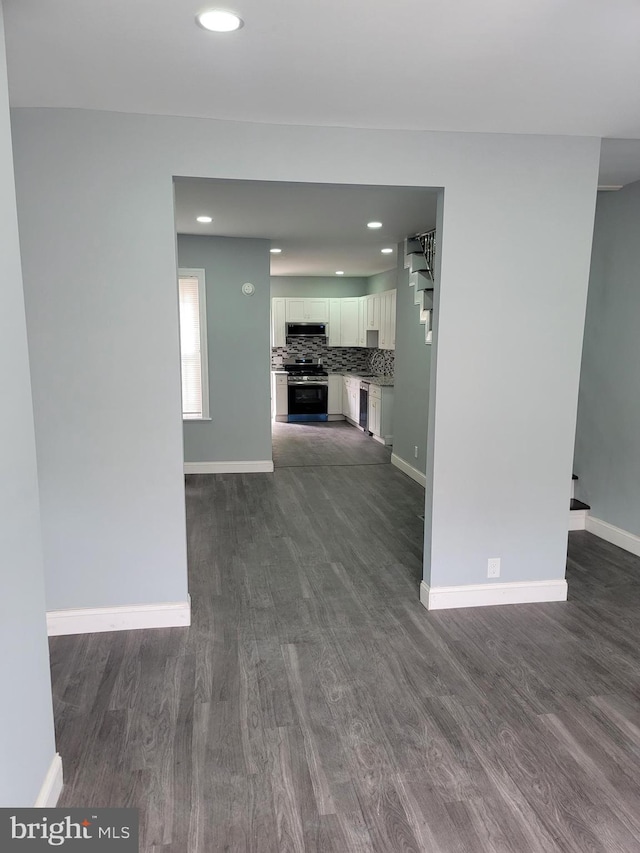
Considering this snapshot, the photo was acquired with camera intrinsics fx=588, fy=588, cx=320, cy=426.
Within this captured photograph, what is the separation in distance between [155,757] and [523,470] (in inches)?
93.5

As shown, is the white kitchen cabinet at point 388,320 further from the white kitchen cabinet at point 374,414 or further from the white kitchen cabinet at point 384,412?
the white kitchen cabinet at point 374,414

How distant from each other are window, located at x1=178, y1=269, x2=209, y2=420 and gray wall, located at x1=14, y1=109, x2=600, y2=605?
3.40m

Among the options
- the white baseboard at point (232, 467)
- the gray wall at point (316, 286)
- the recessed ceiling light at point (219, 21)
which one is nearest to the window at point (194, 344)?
the white baseboard at point (232, 467)

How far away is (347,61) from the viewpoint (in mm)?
2203

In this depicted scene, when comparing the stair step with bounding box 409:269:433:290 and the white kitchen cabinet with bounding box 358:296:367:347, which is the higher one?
the stair step with bounding box 409:269:433:290

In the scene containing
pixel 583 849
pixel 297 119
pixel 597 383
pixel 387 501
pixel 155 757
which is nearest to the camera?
pixel 583 849

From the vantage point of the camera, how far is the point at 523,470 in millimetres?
3406

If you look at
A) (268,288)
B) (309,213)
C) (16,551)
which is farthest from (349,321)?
(16,551)

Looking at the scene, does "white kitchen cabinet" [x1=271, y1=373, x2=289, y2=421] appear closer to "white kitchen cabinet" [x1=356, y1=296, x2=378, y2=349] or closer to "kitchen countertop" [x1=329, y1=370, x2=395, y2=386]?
"kitchen countertop" [x1=329, y1=370, x2=395, y2=386]

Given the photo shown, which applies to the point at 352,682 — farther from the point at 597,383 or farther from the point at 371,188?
the point at 597,383

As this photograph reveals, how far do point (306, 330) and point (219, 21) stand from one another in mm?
7987

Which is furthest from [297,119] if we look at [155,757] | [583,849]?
[583,849]

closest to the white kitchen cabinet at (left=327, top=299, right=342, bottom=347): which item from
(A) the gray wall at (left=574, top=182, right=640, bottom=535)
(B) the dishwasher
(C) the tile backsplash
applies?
(C) the tile backsplash

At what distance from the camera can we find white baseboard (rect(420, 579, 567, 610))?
3441 mm
